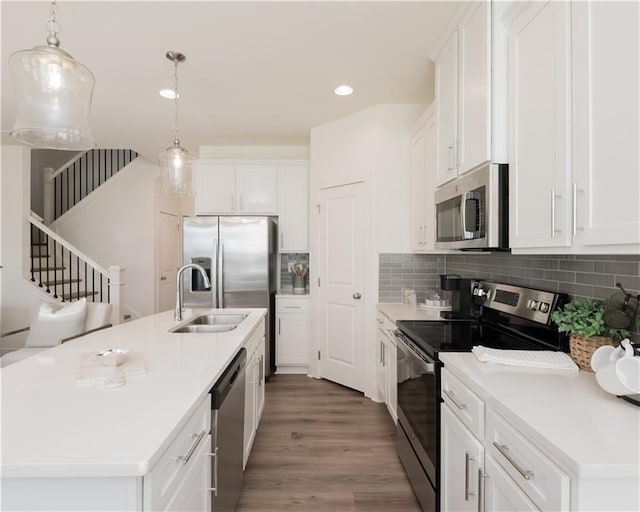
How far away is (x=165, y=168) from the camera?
2482 millimetres

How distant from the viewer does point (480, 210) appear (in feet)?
5.61

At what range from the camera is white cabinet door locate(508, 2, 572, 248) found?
1222 millimetres

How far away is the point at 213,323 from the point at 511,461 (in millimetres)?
2138

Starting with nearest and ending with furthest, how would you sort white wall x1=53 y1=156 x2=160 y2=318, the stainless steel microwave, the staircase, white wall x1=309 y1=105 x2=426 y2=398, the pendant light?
the stainless steel microwave
the pendant light
white wall x1=309 y1=105 x2=426 y2=398
the staircase
white wall x1=53 y1=156 x2=160 y2=318

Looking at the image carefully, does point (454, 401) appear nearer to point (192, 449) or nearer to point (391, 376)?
point (192, 449)

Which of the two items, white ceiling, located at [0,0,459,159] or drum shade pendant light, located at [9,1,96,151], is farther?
white ceiling, located at [0,0,459,159]

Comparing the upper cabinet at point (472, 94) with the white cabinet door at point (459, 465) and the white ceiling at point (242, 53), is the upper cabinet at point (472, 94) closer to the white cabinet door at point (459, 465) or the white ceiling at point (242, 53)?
the white ceiling at point (242, 53)

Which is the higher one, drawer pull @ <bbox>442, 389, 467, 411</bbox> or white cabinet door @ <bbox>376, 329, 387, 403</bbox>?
drawer pull @ <bbox>442, 389, 467, 411</bbox>

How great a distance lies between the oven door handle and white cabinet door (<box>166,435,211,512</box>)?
98cm

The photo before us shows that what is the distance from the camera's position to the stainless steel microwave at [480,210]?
63.4 inches

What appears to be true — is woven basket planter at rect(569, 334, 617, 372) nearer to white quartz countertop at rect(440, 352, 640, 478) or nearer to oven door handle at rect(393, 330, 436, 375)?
white quartz countertop at rect(440, 352, 640, 478)

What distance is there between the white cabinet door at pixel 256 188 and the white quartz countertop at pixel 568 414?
332 centimetres

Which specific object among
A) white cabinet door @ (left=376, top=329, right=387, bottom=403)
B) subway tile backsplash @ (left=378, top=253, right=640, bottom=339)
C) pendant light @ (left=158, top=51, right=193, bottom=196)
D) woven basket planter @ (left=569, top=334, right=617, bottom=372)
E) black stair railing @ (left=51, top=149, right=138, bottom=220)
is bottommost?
white cabinet door @ (left=376, top=329, right=387, bottom=403)

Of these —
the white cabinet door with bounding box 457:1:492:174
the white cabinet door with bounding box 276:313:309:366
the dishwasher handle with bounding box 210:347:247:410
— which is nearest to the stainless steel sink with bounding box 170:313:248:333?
the dishwasher handle with bounding box 210:347:247:410
